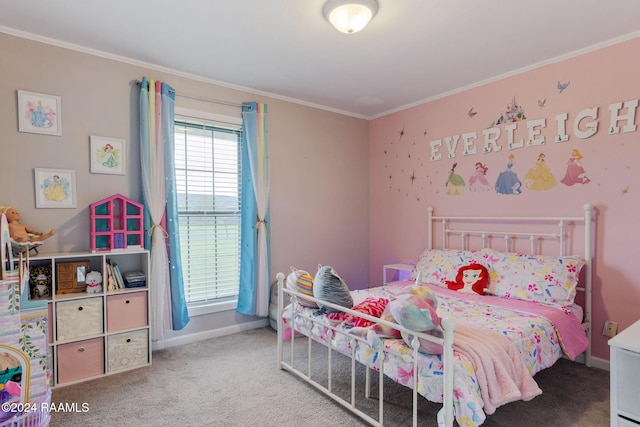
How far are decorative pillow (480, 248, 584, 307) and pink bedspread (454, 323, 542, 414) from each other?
37.3 inches

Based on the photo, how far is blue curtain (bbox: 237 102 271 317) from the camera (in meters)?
3.54

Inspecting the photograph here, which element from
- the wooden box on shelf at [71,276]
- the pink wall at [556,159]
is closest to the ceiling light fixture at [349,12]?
the pink wall at [556,159]

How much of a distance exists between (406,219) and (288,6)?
2.67 metres

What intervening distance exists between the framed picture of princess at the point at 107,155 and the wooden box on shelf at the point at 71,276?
74 cm

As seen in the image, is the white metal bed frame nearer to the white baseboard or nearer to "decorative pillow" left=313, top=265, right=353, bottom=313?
"decorative pillow" left=313, top=265, right=353, bottom=313

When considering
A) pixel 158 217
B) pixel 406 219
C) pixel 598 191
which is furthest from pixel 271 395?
pixel 598 191

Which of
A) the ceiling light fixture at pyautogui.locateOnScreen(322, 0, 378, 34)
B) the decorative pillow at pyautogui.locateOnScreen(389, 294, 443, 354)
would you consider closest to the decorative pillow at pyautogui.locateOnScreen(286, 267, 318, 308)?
the decorative pillow at pyautogui.locateOnScreen(389, 294, 443, 354)

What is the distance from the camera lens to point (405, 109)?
4133 millimetres

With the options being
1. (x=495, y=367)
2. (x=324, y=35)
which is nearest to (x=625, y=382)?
(x=495, y=367)

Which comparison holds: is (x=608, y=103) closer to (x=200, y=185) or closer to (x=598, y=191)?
(x=598, y=191)

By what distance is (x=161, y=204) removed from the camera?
3035 mm

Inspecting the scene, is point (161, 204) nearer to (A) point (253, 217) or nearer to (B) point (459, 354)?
(A) point (253, 217)

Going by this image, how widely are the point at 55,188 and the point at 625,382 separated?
3.60 metres

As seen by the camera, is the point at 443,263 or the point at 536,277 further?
the point at 443,263
